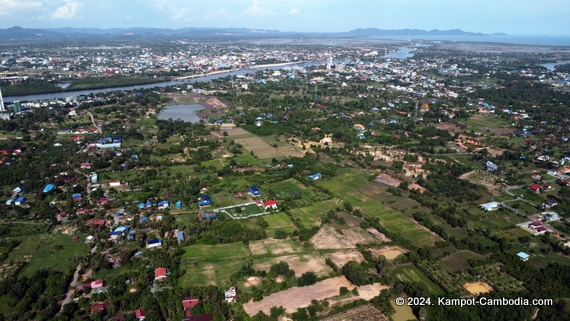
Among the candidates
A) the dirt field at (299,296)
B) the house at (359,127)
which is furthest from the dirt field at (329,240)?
the house at (359,127)

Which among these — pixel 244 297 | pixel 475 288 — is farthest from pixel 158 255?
pixel 475 288

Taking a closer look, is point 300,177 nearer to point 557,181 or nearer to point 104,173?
point 104,173

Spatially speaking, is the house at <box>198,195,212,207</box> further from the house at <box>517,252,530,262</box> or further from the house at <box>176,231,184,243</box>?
the house at <box>517,252,530,262</box>

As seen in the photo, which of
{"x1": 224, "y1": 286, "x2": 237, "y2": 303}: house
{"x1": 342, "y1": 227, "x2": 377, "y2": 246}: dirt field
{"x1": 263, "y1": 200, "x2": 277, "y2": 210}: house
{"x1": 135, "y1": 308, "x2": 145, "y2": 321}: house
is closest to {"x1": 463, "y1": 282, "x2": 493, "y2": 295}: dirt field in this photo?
{"x1": 342, "y1": 227, "x2": 377, "y2": 246}: dirt field

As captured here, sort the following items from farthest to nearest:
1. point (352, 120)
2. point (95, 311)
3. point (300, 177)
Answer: point (352, 120)
point (300, 177)
point (95, 311)

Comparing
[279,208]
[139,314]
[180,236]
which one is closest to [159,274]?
[139,314]

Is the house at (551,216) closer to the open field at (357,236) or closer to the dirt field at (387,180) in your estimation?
the dirt field at (387,180)
